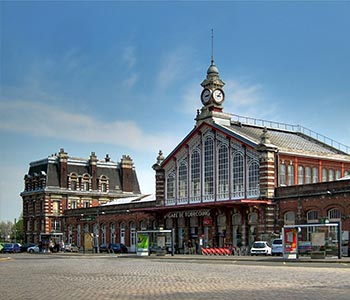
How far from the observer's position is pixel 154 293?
58.7ft

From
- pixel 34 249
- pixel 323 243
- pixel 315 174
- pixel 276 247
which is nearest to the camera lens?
pixel 323 243

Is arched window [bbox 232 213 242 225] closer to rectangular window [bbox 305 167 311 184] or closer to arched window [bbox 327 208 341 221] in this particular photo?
rectangular window [bbox 305 167 311 184]

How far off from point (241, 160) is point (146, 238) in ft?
38.0

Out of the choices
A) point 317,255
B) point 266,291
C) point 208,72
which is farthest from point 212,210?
point 266,291

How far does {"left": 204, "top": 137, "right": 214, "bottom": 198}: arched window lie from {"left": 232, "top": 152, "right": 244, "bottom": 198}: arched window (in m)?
3.16

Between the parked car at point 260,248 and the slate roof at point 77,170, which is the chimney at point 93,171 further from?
the parked car at point 260,248

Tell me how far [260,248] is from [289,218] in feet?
13.7

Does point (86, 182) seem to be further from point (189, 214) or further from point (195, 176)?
point (189, 214)

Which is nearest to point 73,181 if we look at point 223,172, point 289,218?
point 223,172

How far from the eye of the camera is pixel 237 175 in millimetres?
63094

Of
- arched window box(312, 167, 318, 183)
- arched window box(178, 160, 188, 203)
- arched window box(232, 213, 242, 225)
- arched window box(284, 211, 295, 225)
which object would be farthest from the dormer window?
arched window box(284, 211, 295, 225)

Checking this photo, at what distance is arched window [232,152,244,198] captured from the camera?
2466 inches

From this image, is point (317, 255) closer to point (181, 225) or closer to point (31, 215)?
point (181, 225)

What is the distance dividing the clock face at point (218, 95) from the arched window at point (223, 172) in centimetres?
538
